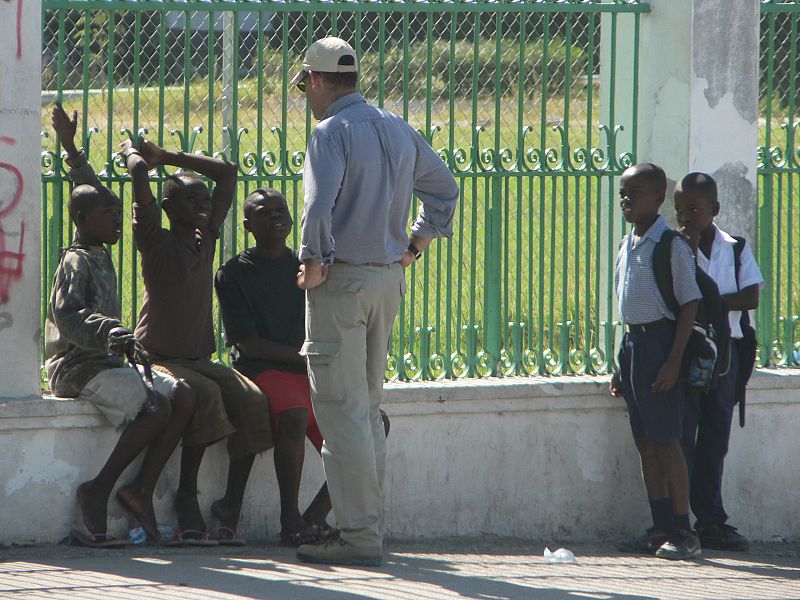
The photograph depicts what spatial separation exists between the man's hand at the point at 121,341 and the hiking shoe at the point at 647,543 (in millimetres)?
2539

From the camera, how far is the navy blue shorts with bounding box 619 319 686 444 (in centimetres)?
600

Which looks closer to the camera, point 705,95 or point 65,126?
point 65,126

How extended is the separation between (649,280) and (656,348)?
300 millimetres

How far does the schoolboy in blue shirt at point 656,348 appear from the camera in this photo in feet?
19.5

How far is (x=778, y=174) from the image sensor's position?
699 cm

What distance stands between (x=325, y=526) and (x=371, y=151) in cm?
174

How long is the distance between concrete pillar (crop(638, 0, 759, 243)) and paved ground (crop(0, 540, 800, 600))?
1.79m

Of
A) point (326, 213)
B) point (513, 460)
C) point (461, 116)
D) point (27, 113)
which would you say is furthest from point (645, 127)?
point (27, 113)

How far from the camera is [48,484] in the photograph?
5.71m

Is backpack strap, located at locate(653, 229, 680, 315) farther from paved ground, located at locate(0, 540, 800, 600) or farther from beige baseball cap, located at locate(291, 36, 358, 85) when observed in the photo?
beige baseball cap, located at locate(291, 36, 358, 85)

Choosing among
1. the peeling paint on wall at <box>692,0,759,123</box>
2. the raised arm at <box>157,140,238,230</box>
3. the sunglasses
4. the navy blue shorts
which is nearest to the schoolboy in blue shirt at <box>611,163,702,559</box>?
the navy blue shorts

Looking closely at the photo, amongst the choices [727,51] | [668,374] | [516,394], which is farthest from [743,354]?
[727,51]

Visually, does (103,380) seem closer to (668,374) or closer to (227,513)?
(227,513)

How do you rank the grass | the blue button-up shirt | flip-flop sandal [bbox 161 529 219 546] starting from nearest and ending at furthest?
the blue button-up shirt, flip-flop sandal [bbox 161 529 219 546], the grass
